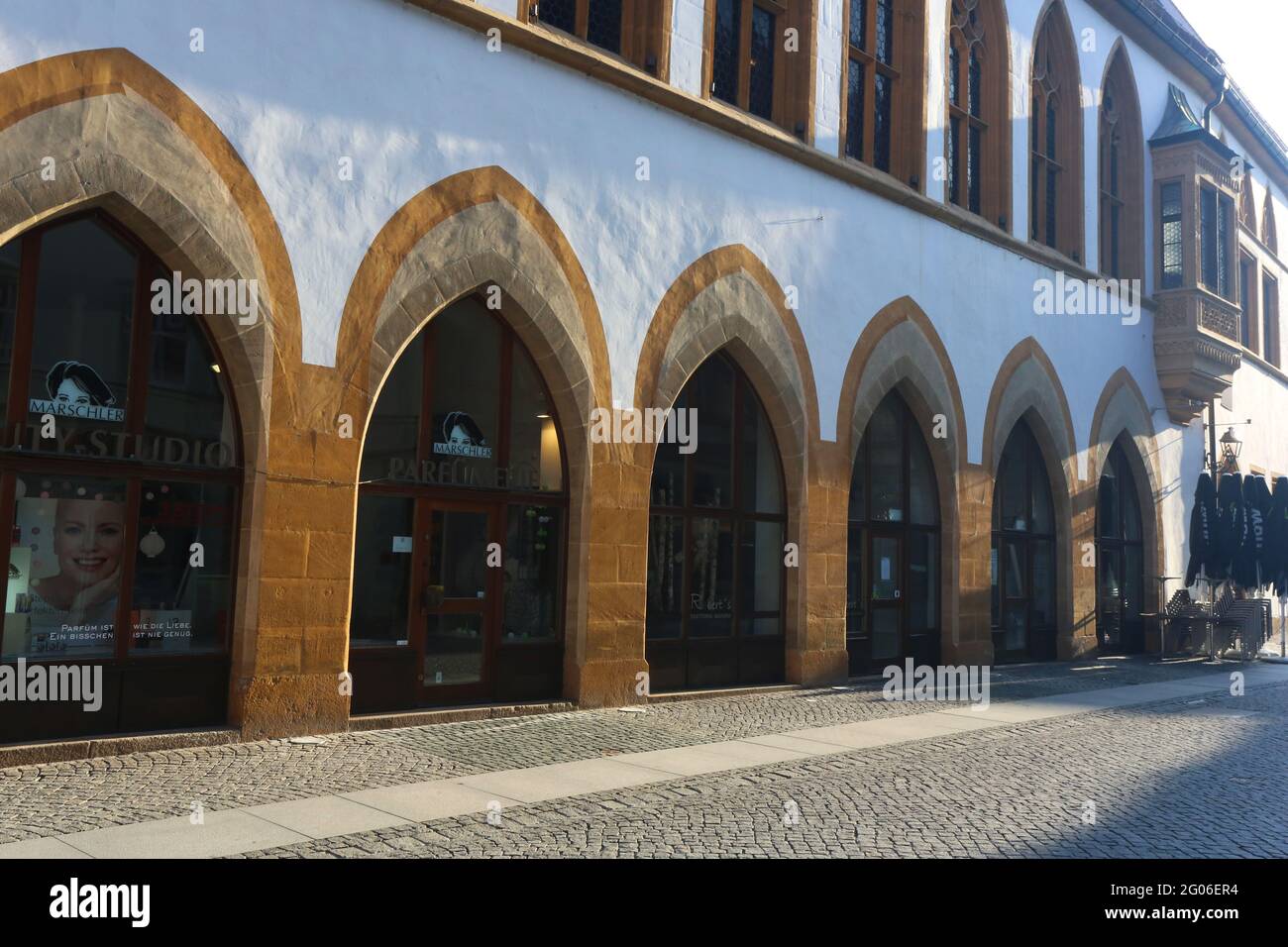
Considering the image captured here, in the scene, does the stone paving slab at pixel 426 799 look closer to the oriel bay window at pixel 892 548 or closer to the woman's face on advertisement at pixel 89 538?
the woman's face on advertisement at pixel 89 538

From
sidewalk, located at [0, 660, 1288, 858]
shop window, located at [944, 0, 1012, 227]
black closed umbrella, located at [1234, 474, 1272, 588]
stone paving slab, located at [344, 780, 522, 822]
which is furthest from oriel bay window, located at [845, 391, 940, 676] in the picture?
stone paving slab, located at [344, 780, 522, 822]

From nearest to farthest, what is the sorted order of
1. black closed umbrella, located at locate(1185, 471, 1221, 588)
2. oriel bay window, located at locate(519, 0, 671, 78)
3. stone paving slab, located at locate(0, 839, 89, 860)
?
stone paving slab, located at locate(0, 839, 89, 860) < oriel bay window, located at locate(519, 0, 671, 78) < black closed umbrella, located at locate(1185, 471, 1221, 588)

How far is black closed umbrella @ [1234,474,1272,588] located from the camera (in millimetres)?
23141

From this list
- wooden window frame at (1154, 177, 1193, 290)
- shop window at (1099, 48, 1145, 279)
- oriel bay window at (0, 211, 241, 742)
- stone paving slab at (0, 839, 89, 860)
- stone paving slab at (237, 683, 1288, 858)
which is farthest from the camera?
wooden window frame at (1154, 177, 1193, 290)

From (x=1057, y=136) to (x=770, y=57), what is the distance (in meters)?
9.10

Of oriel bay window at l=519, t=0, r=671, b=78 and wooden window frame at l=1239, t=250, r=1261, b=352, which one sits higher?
wooden window frame at l=1239, t=250, r=1261, b=352

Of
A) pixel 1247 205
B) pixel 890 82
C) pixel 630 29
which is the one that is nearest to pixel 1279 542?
pixel 1247 205

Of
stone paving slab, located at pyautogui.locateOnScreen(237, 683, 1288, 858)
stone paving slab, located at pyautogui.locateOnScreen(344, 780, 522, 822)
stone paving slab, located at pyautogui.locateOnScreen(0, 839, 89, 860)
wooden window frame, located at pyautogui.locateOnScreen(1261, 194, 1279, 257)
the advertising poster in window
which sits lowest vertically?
stone paving slab, located at pyautogui.locateOnScreen(237, 683, 1288, 858)

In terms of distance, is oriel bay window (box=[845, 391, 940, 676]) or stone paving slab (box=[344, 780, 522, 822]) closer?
stone paving slab (box=[344, 780, 522, 822])

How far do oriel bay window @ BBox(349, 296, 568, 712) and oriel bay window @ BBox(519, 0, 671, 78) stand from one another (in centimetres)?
380

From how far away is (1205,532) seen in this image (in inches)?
912

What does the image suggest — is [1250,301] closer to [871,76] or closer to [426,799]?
[871,76]

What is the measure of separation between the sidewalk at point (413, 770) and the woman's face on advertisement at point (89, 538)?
4.98 ft

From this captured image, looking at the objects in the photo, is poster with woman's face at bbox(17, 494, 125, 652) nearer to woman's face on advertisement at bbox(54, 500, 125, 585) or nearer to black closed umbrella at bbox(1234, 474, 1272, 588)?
woman's face on advertisement at bbox(54, 500, 125, 585)
